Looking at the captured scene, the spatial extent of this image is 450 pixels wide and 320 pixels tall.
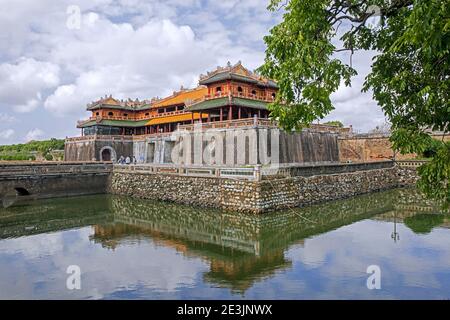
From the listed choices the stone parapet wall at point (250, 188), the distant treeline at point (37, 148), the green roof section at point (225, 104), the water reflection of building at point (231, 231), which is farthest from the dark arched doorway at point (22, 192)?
the distant treeline at point (37, 148)

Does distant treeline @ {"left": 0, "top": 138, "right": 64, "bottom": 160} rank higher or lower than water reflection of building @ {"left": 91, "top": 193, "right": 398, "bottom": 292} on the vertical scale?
higher

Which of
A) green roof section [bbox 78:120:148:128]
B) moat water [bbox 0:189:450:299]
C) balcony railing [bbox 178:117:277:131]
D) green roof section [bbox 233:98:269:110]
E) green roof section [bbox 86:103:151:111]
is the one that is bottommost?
moat water [bbox 0:189:450:299]

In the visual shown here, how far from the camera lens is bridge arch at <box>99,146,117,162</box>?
40.0 meters

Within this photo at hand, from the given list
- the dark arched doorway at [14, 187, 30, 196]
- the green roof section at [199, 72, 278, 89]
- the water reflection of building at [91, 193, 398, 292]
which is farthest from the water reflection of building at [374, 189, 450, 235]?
the dark arched doorway at [14, 187, 30, 196]

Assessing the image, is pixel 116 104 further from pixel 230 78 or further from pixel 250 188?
pixel 250 188

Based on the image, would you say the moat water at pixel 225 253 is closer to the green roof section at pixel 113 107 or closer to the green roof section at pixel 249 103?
the green roof section at pixel 249 103

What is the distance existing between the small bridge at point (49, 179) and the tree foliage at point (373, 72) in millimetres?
21425

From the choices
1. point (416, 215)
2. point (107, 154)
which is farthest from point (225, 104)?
point (107, 154)

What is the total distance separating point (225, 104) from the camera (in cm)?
2748

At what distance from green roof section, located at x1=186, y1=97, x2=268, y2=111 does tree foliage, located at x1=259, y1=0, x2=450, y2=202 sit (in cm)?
2046

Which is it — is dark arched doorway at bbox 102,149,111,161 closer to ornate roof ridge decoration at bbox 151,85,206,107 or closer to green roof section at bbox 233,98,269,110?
ornate roof ridge decoration at bbox 151,85,206,107

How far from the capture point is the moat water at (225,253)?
28.3 feet

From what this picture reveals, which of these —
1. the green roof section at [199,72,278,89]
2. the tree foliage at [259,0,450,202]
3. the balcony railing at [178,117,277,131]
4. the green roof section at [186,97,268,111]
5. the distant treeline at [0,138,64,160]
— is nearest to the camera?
the tree foliage at [259,0,450,202]
